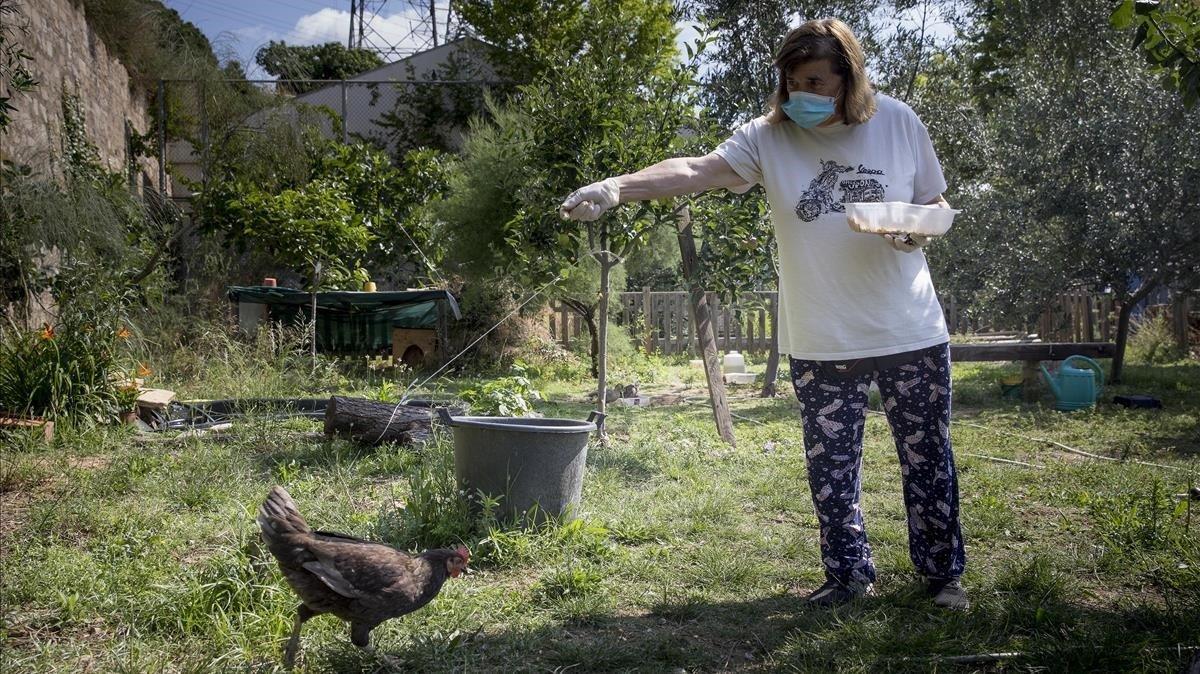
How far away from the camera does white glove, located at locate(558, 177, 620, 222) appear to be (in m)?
2.72

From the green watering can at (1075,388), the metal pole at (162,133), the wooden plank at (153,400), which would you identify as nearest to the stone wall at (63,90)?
the metal pole at (162,133)

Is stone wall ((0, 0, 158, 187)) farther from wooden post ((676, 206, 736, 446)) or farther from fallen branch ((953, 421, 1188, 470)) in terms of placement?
fallen branch ((953, 421, 1188, 470))

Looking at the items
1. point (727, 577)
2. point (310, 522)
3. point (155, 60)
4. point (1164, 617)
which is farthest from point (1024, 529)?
point (155, 60)

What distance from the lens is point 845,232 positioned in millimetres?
2791

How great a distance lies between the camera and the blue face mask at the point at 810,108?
9.02 feet

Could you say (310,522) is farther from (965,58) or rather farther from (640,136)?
(965,58)

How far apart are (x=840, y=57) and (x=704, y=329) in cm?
358

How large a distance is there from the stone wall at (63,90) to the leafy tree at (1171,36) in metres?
7.52

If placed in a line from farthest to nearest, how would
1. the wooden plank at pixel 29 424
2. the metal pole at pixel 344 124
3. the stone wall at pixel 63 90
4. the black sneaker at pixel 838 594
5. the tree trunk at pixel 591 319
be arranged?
the metal pole at pixel 344 124 → the tree trunk at pixel 591 319 → the stone wall at pixel 63 90 → the wooden plank at pixel 29 424 → the black sneaker at pixel 838 594

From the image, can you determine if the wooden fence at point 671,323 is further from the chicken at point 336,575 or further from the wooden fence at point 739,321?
the chicken at point 336,575

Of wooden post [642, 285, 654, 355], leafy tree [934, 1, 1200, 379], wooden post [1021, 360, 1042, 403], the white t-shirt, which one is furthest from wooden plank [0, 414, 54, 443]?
leafy tree [934, 1, 1200, 379]

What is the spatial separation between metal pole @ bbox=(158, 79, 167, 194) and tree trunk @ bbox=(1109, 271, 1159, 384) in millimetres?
13281

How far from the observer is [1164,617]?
8.95 ft

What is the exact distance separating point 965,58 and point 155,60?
40.8ft
